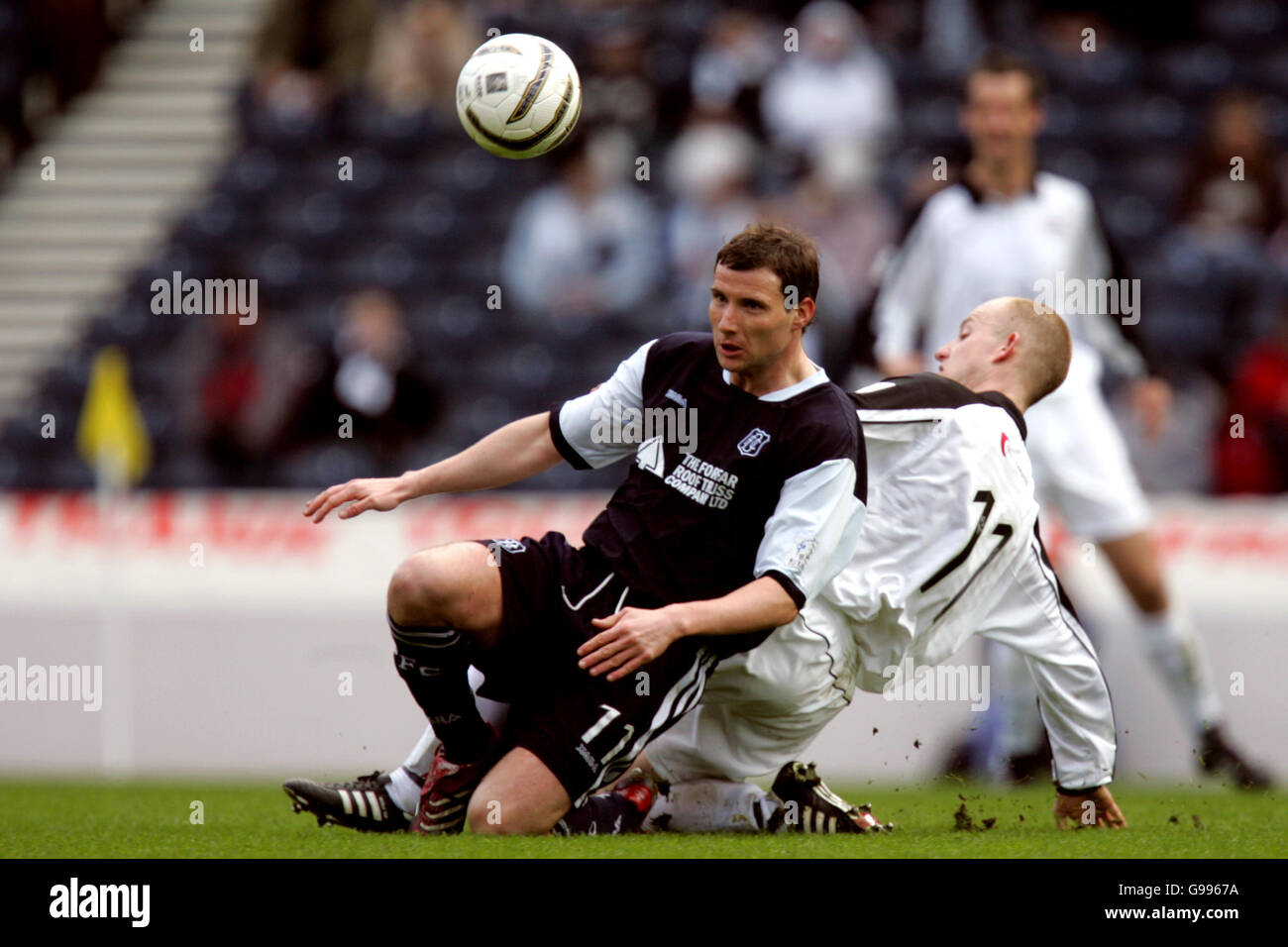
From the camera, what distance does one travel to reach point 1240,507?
877cm

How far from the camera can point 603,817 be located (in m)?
5.37

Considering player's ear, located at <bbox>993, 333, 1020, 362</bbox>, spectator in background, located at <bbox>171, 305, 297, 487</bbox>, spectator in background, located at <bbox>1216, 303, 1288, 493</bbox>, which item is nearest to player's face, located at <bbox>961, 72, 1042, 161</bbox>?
player's ear, located at <bbox>993, 333, 1020, 362</bbox>

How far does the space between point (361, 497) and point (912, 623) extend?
161cm

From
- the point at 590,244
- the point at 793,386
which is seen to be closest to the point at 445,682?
the point at 793,386

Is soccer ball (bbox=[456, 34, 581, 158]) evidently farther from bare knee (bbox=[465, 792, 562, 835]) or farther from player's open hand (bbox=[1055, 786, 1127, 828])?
player's open hand (bbox=[1055, 786, 1127, 828])

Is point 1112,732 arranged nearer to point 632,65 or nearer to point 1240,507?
point 1240,507

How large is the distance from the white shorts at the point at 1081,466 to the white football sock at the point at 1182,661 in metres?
0.39

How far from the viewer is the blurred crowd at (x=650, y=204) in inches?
423

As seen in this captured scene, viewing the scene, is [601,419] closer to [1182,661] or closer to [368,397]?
[1182,661]

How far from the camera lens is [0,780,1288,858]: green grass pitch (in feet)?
15.4

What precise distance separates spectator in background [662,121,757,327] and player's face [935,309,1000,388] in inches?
206

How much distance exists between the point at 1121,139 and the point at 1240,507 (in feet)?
13.9

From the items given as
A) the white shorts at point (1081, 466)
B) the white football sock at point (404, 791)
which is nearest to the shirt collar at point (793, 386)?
the white football sock at point (404, 791)

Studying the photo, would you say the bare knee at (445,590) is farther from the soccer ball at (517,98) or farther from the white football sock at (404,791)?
the soccer ball at (517,98)
